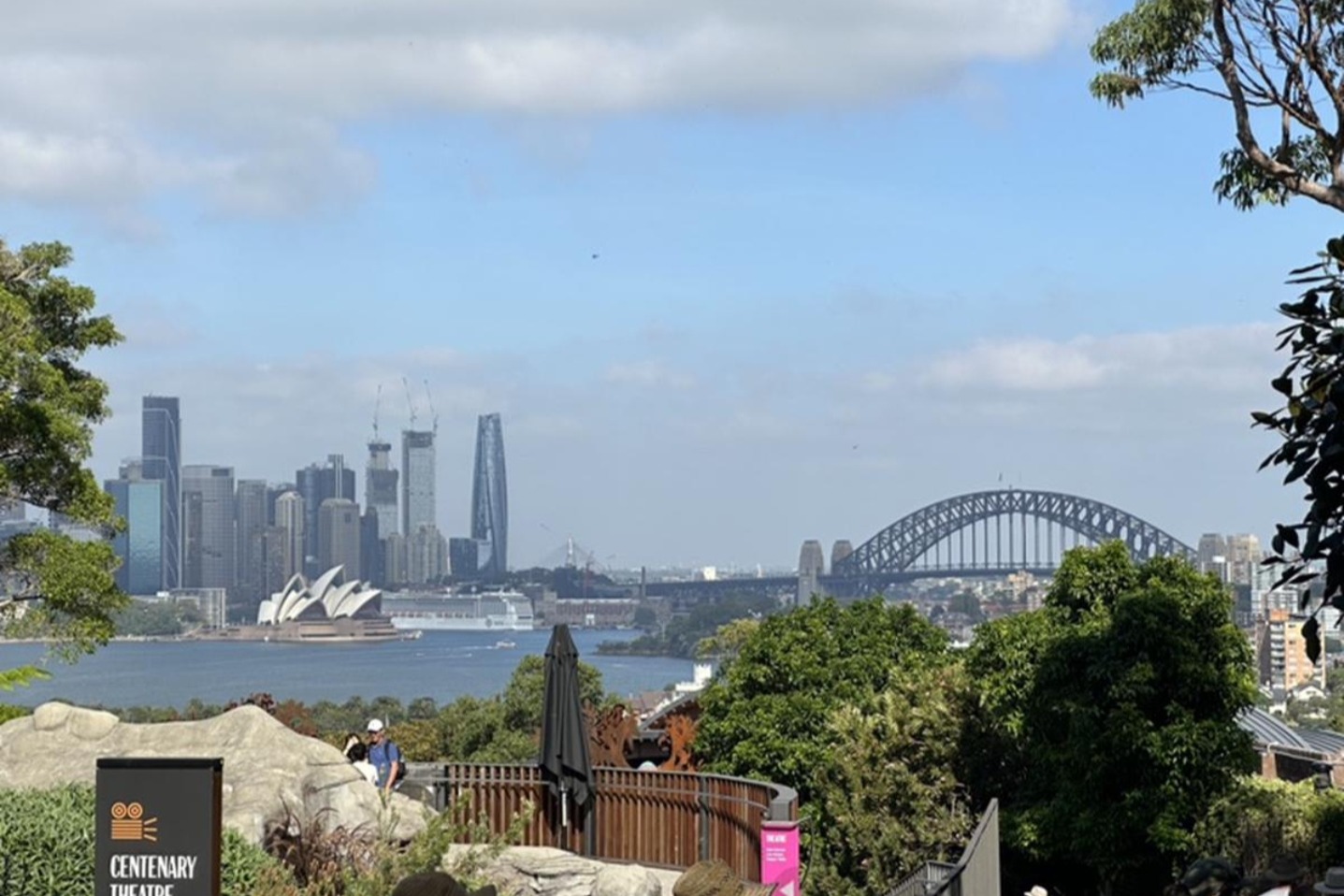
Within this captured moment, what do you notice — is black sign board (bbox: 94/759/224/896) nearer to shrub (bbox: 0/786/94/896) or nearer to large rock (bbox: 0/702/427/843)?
shrub (bbox: 0/786/94/896)

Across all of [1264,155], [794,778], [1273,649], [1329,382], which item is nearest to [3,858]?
[1329,382]

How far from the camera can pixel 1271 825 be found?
16.2 meters

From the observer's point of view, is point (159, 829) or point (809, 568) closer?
point (159, 829)

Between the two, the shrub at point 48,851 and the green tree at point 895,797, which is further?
the green tree at point 895,797

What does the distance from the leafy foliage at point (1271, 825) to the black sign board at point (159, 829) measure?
1158cm

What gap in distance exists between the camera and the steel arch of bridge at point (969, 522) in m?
184

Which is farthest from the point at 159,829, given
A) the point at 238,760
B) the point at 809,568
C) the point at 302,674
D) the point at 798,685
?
the point at 809,568

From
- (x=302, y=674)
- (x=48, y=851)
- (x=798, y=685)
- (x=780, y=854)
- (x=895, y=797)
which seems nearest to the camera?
(x=48, y=851)

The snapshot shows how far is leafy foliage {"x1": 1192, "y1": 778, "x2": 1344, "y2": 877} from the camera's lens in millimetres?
15289

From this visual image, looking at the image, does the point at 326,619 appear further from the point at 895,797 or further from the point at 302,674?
the point at 895,797

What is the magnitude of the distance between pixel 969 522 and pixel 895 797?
558ft

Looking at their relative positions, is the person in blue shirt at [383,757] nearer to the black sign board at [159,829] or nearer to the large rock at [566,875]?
the large rock at [566,875]

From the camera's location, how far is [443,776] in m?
14.1

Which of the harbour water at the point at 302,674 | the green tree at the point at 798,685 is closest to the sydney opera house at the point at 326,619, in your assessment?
the harbour water at the point at 302,674
